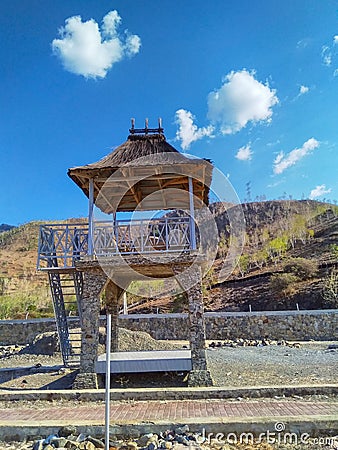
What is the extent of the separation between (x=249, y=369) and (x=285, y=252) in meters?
29.0

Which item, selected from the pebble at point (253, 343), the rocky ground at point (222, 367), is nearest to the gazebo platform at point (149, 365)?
the rocky ground at point (222, 367)

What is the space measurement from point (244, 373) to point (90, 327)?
3.97 metres

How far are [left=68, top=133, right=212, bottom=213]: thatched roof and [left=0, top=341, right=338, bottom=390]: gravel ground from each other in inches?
181

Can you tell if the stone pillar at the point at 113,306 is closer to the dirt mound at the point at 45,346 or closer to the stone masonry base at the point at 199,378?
the stone masonry base at the point at 199,378

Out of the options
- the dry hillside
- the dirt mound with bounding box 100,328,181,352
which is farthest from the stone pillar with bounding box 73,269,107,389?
the dry hillside

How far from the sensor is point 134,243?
809cm

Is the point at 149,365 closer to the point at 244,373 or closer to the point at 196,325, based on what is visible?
the point at 196,325

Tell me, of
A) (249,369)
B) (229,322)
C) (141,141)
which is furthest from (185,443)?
(229,322)

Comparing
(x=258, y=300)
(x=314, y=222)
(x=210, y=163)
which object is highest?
(x=314, y=222)

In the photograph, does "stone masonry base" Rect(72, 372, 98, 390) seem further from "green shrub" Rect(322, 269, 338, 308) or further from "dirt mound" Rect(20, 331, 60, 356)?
"green shrub" Rect(322, 269, 338, 308)

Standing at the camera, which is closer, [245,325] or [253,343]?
[253,343]

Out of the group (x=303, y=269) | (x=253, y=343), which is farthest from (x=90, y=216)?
(x=303, y=269)

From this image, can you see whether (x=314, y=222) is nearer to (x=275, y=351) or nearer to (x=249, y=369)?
(x=275, y=351)

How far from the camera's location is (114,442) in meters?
4.48
